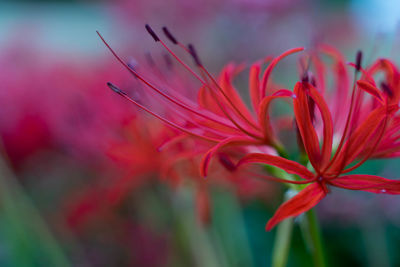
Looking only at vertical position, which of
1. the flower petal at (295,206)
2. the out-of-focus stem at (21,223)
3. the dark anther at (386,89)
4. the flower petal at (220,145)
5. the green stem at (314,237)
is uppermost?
the out-of-focus stem at (21,223)

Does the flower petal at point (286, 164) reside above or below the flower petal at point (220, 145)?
below

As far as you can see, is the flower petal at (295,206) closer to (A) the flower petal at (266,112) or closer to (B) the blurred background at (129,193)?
(A) the flower petal at (266,112)

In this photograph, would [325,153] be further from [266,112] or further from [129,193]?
[129,193]

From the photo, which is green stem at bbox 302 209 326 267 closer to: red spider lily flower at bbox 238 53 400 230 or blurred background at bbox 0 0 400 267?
red spider lily flower at bbox 238 53 400 230

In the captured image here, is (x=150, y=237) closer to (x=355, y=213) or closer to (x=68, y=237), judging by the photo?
(x=68, y=237)

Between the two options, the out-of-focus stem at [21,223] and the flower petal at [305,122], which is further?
the out-of-focus stem at [21,223]

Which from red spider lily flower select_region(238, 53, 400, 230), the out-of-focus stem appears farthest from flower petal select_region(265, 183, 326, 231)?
the out-of-focus stem

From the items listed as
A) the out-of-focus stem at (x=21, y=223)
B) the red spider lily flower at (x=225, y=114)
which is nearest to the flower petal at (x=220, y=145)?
the red spider lily flower at (x=225, y=114)
